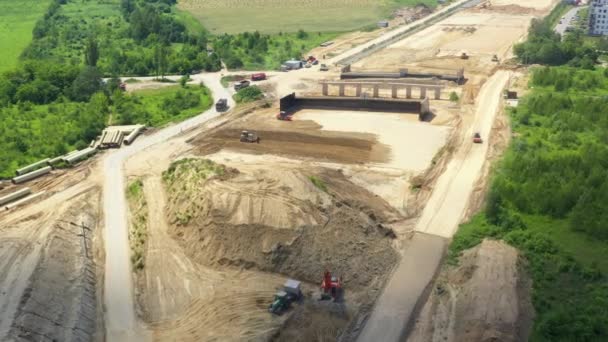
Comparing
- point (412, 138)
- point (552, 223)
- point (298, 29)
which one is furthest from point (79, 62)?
point (552, 223)

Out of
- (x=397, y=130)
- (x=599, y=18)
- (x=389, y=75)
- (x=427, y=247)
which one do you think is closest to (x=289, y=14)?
(x=389, y=75)

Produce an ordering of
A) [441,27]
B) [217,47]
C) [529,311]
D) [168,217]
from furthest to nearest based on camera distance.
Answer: [441,27] < [217,47] < [168,217] < [529,311]

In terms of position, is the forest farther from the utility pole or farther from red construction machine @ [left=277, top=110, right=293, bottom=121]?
red construction machine @ [left=277, top=110, right=293, bottom=121]

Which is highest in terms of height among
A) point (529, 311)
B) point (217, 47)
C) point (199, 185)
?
point (217, 47)

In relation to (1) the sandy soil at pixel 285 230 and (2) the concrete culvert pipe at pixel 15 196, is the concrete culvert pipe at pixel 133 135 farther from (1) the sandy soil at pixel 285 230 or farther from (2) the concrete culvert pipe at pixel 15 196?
(1) the sandy soil at pixel 285 230

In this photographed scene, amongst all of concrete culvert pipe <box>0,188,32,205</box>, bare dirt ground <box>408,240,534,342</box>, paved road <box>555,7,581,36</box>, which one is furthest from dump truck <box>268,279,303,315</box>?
paved road <box>555,7,581,36</box>

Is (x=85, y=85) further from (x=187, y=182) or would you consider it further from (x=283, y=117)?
(x=187, y=182)

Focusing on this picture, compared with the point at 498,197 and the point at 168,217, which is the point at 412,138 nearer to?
the point at 498,197
